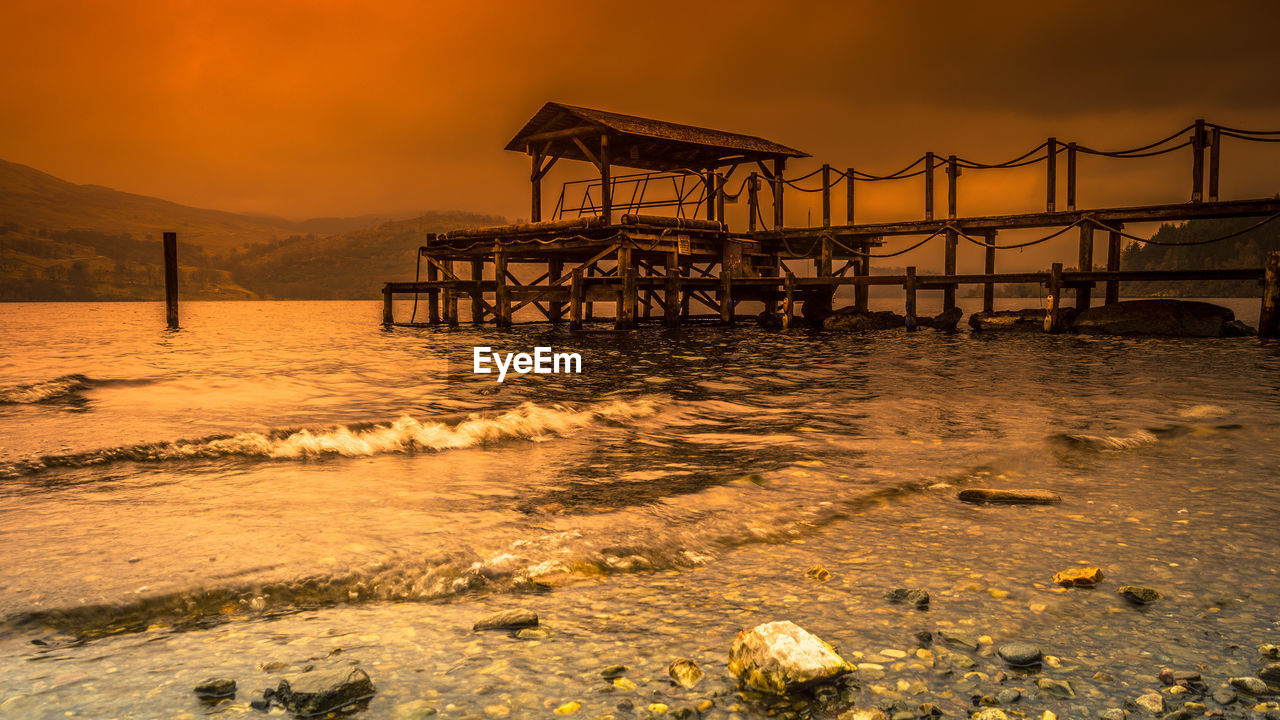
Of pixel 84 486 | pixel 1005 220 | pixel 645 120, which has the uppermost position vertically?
pixel 645 120

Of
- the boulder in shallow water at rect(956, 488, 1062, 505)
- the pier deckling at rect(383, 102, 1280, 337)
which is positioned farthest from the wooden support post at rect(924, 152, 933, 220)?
the boulder in shallow water at rect(956, 488, 1062, 505)

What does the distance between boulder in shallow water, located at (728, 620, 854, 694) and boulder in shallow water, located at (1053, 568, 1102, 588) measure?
152 centimetres

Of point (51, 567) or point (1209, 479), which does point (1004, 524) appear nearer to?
point (1209, 479)

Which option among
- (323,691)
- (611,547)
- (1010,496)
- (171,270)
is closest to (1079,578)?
(1010,496)

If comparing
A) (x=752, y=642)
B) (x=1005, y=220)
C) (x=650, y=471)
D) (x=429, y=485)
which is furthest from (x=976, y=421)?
(x=1005, y=220)

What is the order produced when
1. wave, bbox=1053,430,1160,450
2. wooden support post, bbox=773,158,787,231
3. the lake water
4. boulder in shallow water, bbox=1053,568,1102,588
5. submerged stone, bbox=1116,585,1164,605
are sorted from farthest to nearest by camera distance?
wooden support post, bbox=773,158,787,231 < wave, bbox=1053,430,1160,450 < boulder in shallow water, bbox=1053,568,1102,588 < submerged stone, bbox=1116,585,1164,605 < the lake water

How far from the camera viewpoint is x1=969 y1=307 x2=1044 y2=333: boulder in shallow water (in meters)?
28.0

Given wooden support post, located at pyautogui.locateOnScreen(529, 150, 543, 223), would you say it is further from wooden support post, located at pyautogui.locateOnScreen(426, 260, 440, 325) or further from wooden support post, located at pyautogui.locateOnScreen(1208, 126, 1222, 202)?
wooden support post, located at pyautogui.locateOnScreen(1208, 126, 1222, 202)

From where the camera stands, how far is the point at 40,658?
2963 mm

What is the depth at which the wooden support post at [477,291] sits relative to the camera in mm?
29772

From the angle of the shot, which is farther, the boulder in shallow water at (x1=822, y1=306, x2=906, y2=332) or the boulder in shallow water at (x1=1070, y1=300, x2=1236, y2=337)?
the boulder in shallow water at (x1=822, y1=306, x2=906, y2=332)

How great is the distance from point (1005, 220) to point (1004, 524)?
2090 centimetres

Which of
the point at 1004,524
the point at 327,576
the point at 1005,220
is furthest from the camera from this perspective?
the point at 1005,220

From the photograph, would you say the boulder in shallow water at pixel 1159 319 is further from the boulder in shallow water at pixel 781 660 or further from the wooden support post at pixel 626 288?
the boulder in shallow water at pixel 781 660
